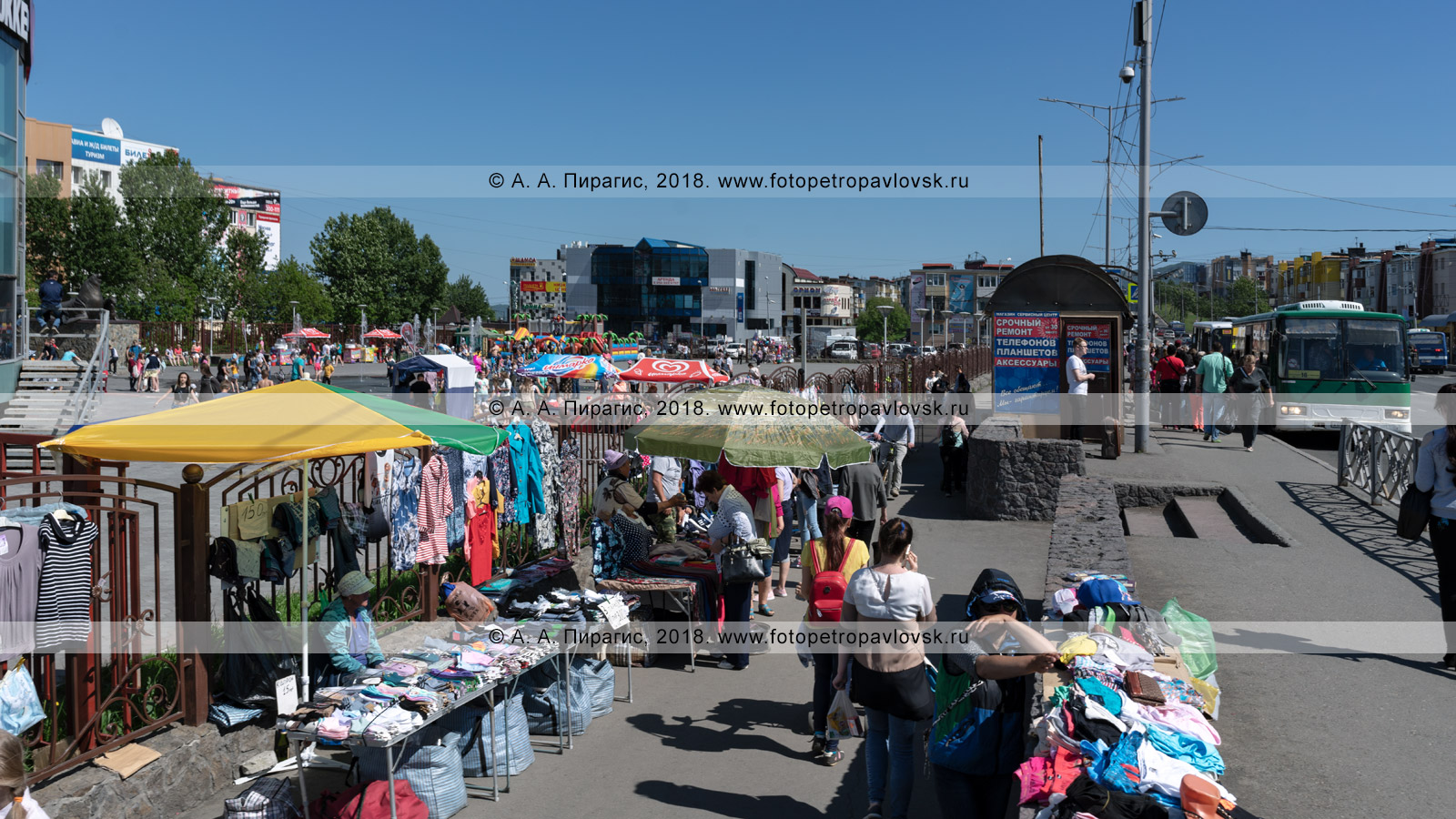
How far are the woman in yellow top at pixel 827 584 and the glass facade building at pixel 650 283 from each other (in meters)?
119

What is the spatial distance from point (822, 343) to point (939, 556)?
315ft

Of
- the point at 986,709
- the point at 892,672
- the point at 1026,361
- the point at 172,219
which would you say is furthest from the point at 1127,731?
the point at 172,219

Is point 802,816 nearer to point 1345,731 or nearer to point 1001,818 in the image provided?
point 1001,818

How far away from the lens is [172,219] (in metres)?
71.0

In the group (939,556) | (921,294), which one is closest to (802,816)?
(939,556)

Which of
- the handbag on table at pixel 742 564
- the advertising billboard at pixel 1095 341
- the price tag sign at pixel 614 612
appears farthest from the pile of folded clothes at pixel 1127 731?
the advertising billboard at pixel 1095 341

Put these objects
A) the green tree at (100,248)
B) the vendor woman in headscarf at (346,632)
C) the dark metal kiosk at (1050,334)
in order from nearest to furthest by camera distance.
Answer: the vendor woman in headscarf at (346,632), the dark metal kiosk at (1050,334), the green tree at (100,248)

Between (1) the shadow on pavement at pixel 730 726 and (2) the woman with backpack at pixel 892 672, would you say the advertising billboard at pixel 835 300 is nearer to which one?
(1) the shadow on pavement at pixel 730 726

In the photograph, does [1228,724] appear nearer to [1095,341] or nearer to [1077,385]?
[1077,385]

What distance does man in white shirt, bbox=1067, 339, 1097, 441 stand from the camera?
15.9 metres

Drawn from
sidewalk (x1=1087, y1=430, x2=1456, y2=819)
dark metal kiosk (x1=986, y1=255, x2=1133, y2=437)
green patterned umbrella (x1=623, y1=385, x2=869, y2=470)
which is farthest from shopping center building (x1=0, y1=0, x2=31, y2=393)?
dark metal kiosk (x1=986, y1=255, x2=1133, y2=437)

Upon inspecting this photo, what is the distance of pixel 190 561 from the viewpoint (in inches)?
229

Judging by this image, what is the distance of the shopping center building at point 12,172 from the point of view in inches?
512

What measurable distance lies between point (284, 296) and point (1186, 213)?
3461 inches
